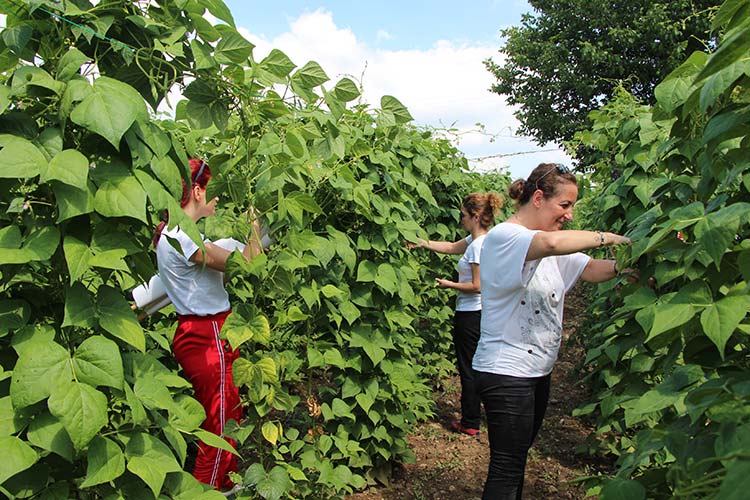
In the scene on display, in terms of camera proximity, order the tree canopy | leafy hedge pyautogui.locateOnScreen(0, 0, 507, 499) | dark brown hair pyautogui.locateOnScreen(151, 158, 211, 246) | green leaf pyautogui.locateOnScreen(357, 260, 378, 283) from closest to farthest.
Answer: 1. leafy hedge pyautogui.locateOnScreen(0, 0, 507, 499)
2. dark brown hair pyautogui.locateOnScreen(151, 158, 211, 246)
3. green leaf pyautogui.locateOnScreen(357, 260, 378, 283)
4. the tree canopy

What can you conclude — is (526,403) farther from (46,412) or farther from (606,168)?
(606,168)

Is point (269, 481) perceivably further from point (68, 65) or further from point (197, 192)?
point (68, 65)

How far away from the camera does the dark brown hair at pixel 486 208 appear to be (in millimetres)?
4859

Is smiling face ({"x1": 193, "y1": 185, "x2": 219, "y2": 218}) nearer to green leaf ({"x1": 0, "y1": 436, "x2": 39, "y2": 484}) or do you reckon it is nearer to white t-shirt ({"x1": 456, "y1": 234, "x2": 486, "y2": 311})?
green leaf ({"x1": 0, "y1": 436, "x2": 39, "y2": 484})

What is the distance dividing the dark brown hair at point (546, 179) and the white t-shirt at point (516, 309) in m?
0.25

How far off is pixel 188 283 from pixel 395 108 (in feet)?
4.55

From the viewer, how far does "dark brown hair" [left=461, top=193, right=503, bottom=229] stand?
4859mm

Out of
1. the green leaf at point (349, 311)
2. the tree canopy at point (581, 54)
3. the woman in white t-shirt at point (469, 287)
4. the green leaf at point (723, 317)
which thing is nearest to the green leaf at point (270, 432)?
the green leaf at point (349, 311)

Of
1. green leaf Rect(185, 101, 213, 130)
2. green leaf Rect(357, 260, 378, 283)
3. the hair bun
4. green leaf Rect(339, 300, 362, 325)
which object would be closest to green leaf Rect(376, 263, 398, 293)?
green leaf Rect(357, 260, 378, 283)

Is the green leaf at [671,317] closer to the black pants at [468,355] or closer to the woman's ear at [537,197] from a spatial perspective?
the woman's ear at [537,197]

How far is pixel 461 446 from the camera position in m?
4.91

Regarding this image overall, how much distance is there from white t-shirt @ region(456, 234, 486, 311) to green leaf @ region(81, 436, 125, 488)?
12.1 feet

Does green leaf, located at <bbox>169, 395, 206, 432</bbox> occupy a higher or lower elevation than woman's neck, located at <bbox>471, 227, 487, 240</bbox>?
lower

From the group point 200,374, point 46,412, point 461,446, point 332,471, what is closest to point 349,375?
point 332,471
